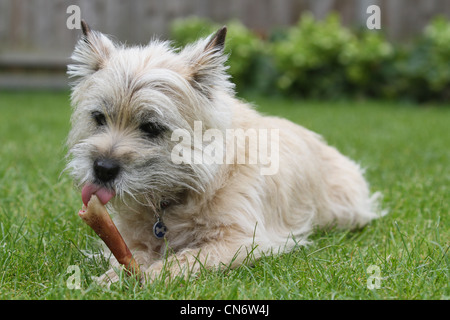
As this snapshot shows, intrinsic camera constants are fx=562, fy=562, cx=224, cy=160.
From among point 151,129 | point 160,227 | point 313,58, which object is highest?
point 313,58

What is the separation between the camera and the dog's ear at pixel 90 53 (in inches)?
110

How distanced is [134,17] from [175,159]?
9586 mm

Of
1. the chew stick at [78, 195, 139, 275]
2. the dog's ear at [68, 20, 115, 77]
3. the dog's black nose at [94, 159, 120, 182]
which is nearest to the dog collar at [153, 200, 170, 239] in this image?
the chew stick at [78, 195, 139, 275]

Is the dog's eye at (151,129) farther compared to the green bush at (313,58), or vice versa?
the green bush at (313,58)

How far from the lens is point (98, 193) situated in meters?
2.54

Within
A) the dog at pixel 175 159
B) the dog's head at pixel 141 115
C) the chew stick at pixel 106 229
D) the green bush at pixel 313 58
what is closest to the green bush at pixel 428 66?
the green bush at pixel 313 58

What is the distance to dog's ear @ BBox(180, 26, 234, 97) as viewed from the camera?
2723 mm

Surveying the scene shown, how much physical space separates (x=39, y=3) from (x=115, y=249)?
32.9ft

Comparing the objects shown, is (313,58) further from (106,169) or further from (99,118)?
(106,169)

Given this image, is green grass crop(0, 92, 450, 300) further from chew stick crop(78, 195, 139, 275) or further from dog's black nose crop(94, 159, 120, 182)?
dog's black nose crop(94, 159, 120, 182)

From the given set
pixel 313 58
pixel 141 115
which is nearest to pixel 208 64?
pixel 141 115

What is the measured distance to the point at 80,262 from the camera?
2.72 m

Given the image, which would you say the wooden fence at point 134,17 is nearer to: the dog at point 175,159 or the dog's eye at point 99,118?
the dog at point 175,159
